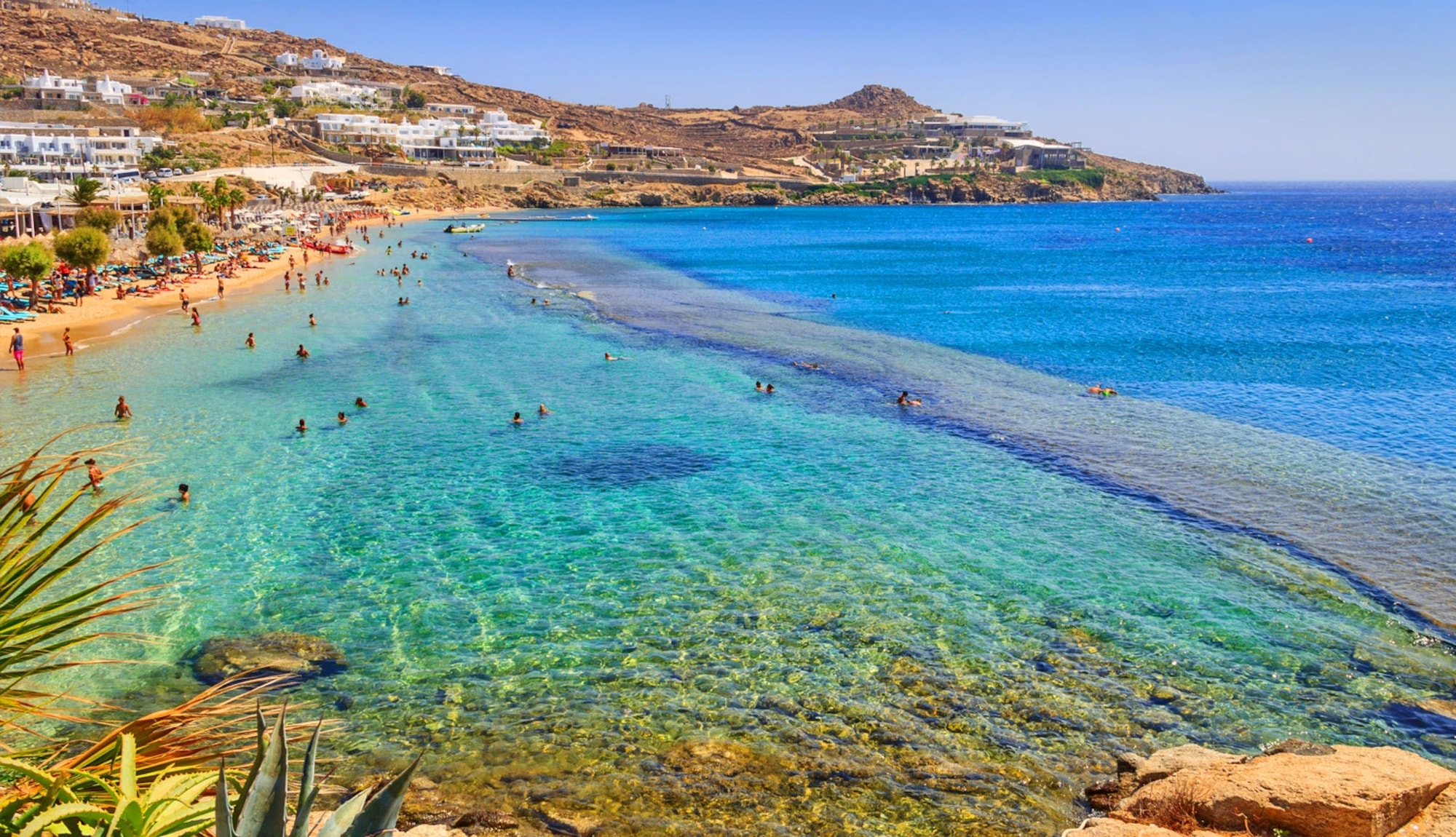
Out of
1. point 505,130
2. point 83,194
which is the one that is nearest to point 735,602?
point 83,194

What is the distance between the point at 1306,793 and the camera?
8406mm

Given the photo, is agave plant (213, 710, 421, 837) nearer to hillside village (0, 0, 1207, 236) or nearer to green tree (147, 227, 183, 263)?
green tree (147, 227, 183, 263)

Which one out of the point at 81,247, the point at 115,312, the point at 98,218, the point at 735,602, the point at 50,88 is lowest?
the point at 735,602

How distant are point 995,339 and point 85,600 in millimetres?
34597

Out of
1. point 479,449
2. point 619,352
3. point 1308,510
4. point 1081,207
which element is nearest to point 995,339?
point 619,352

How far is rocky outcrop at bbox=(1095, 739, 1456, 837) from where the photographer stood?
8.09m

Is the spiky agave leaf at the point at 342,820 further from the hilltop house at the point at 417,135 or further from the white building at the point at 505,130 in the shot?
the white building at the point at 505,130

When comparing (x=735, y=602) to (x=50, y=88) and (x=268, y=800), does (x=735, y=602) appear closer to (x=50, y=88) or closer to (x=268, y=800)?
(x=268, y=800)

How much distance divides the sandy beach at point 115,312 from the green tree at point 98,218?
454 cm

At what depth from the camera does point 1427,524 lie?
18.8m

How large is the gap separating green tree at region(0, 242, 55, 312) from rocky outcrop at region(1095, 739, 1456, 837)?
4204cm

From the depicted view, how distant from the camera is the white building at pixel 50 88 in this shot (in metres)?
113

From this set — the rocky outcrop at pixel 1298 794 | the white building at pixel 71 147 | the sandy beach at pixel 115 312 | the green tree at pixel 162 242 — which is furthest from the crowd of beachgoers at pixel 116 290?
the rocky outcrop at pixel 1298 794

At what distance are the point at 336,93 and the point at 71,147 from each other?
8884cm
